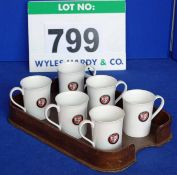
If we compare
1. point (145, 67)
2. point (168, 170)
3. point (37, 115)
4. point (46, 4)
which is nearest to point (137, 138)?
point (168, 170)

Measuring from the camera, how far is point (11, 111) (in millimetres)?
1090

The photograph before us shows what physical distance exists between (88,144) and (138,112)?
14cm

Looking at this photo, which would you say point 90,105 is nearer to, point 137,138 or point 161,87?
point 137,138

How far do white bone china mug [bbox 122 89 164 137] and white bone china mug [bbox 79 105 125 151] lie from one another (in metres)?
0.03

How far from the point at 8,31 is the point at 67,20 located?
8.6 inches

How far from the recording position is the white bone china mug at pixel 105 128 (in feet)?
2.97

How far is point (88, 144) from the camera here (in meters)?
0.93

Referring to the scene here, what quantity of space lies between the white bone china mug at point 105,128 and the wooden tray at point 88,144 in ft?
0.08

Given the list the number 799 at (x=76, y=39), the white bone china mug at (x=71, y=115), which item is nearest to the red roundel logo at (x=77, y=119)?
the white bone china mug at (x=71, y=115)

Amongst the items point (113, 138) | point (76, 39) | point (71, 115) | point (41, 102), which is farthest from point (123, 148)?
point (76, 39)

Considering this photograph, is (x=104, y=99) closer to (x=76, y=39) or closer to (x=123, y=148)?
(x=123, y=148)

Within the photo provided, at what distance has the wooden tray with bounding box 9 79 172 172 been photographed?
90 cm

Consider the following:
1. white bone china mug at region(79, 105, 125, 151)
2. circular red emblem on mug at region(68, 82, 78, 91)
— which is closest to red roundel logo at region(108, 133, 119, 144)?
white bone china mug at region(79, 105, 125, 151)

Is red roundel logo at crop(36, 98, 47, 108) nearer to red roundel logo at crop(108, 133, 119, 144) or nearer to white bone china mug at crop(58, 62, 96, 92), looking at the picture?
white bone china mug at crop(58, 62, 96, 92)
